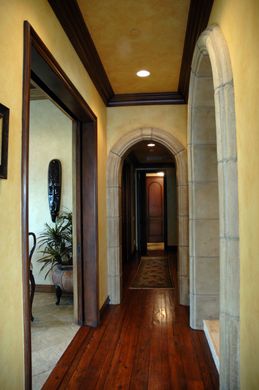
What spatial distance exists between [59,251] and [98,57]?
247 cm

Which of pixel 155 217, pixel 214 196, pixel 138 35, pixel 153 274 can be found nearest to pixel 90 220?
pixel 214 196

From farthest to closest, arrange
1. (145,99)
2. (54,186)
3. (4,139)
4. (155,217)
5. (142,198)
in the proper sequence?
(155,217) → (142,198) → (54,186) → (145,99) → (4,139)

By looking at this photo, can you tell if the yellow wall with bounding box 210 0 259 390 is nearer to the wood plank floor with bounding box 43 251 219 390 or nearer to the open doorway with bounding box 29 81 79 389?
the wood plank floor with bounding box 43 251 219 390

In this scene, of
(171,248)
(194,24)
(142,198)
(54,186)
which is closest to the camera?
(194,24)

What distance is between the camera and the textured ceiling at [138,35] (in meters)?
2.21

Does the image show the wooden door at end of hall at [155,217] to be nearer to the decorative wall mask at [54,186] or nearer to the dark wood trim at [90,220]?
the decorative wall mask at [54,186]

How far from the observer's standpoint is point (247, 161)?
4.37 feet

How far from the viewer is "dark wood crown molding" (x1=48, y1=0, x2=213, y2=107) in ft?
6.89

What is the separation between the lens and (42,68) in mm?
1924

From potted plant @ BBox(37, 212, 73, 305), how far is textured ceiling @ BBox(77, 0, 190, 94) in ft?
6.78

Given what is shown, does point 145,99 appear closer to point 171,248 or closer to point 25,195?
point 25,195

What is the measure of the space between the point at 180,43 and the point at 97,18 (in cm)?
78

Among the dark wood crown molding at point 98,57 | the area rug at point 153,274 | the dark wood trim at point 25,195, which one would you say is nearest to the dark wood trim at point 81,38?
the dark wood crown molding at point 98,57

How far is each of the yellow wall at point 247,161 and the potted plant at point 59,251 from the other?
2.71 metres
